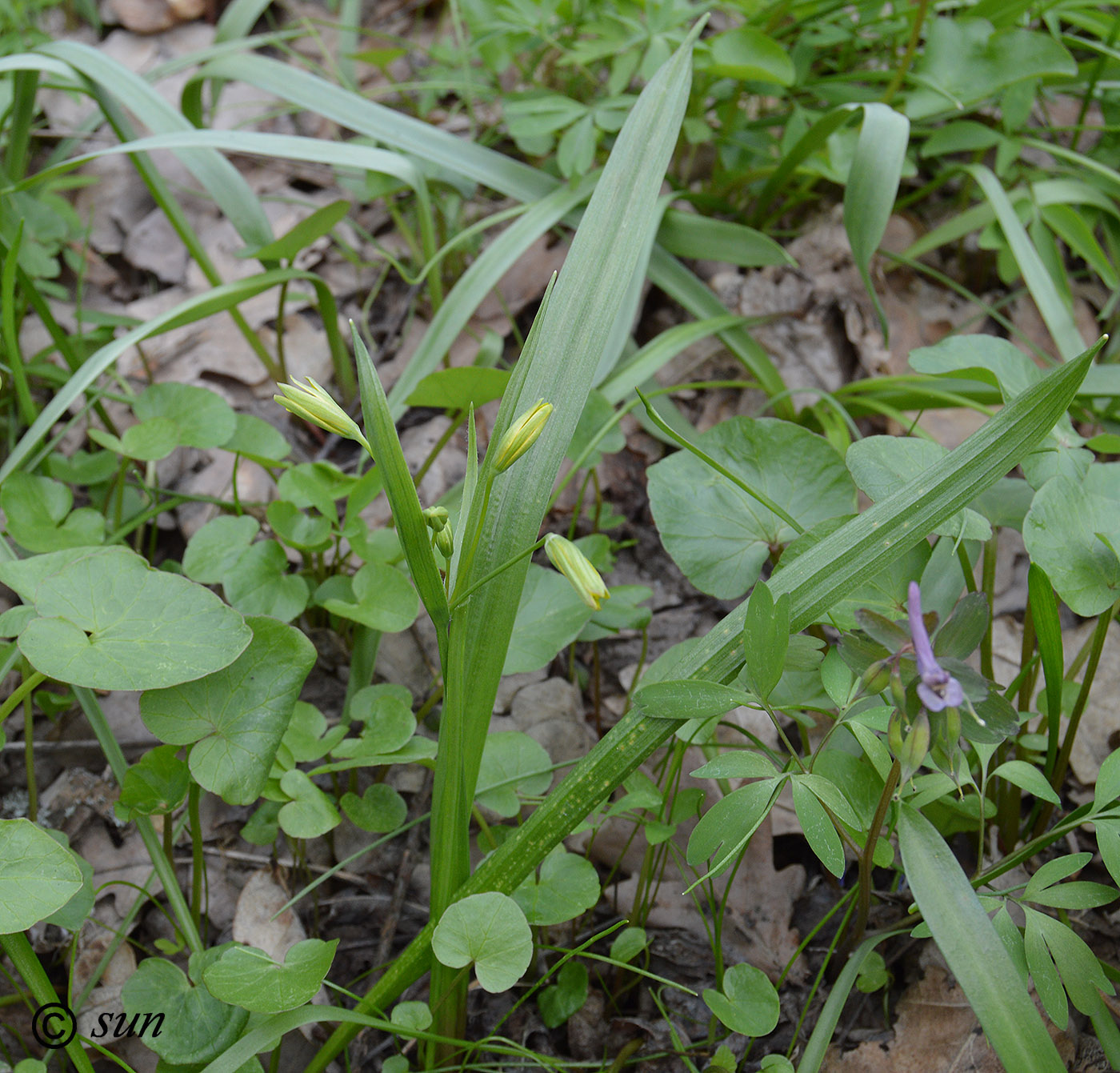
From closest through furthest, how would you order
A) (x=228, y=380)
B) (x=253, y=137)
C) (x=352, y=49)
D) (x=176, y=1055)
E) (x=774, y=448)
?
(x=176, y=1055)
(x=774, y=448)
(x=253, y=137)
(x=228, y=380)
(x=352, y=49)

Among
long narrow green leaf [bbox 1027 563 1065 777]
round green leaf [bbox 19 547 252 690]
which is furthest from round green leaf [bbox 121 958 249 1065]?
long narrow green leaf [bbox 1027 563 1065 777]

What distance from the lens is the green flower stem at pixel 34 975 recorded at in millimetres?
A: 971

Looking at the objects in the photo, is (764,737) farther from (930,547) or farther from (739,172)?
(739,172)

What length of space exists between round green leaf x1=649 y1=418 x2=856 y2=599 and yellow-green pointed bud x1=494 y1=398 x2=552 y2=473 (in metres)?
0.39

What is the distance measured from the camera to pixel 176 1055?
38.2 inches

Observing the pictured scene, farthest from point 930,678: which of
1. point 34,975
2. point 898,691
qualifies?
point 34,975

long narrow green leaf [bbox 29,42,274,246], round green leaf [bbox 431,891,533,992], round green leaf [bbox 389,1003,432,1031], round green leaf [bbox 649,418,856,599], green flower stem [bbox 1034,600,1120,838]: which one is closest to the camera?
round green leaf [bbox 431,891,533,992]

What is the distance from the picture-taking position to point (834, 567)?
36.6 inches

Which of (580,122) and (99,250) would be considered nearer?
(580,122)

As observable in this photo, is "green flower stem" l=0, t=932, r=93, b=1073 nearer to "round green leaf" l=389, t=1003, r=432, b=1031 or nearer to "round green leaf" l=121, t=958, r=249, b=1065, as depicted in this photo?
"round green leaf" l=121, t=958, r=249, b=1065

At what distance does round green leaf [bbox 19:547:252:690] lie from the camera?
3.21 feet

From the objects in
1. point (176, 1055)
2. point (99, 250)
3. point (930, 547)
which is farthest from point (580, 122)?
point (176, 1055)

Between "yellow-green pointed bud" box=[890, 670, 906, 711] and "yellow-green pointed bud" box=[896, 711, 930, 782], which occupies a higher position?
"yellow-green pointed bud" box=[890, 670, 906, 711]

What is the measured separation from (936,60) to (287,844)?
6.52ft
